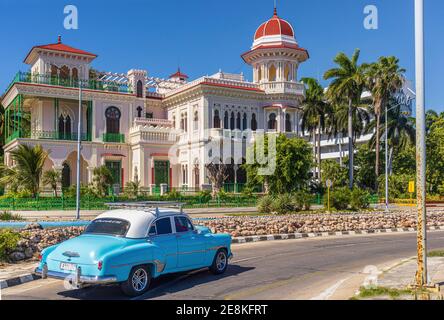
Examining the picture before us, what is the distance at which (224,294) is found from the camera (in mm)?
9234

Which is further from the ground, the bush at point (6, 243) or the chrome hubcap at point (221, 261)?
the bush at point (6, 243)

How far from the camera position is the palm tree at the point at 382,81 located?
49.3 m

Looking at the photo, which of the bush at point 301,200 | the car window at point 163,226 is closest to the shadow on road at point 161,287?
the car window at point 163,226

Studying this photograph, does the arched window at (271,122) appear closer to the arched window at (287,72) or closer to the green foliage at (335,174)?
the arched window at (287,72)

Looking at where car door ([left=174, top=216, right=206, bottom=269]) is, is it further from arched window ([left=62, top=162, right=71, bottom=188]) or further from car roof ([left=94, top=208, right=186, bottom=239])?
arched window ([left=62, top=162, right=71, bottom=188])

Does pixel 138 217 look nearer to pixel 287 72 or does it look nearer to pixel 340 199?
pixel 340 199

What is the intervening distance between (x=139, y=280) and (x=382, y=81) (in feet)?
147

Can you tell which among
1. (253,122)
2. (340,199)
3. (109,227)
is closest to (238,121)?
(253,122)

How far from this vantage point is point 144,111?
1970 inches

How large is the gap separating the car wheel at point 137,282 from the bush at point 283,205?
2343 centimetres

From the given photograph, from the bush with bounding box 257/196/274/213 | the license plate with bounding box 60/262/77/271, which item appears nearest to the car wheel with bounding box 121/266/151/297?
the license plate with bounding box 60/262/77/271

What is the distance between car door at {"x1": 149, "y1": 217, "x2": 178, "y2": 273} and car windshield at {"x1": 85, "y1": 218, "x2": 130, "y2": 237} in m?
0.54

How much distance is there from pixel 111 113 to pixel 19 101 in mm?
8498

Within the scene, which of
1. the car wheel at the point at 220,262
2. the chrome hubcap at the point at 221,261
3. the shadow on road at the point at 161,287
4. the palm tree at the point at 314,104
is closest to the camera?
the shadow on road at the point at 161,287
